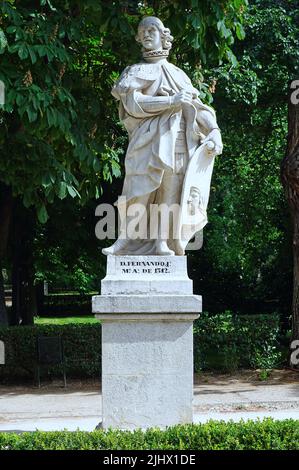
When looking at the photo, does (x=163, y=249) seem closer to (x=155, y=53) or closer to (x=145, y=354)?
(x=145, y=354)

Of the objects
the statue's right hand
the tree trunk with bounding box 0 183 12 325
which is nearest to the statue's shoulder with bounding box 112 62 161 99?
the statue's right hand

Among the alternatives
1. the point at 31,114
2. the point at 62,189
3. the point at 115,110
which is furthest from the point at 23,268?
the point at 31,114

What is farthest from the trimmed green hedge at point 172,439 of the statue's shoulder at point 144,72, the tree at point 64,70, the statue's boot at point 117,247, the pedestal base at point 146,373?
the tree at point 64,70

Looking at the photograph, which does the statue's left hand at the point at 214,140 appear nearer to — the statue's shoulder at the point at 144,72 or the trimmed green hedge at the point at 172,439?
the statue's shoulder at the point at 144,72

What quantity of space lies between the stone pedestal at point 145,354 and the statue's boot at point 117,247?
38 centimetres

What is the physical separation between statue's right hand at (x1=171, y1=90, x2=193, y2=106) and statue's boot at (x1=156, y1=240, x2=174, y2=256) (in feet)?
4.45

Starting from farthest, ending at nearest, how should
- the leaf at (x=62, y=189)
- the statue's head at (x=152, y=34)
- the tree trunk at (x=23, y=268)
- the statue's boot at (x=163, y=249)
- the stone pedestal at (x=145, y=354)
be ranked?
the tree trunk at (x=23, y=268) < the leaf at (x=62, y=189) < the statue's head at (x=152, y=34) < the statue's boot at (x=163, y=249) < the stone pedestal at (x=145, y=354)

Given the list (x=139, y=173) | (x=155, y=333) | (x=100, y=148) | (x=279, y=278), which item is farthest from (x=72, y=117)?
(x=279, y=278)

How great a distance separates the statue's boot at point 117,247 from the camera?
314 inches

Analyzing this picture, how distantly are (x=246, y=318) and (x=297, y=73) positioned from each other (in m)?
5.24

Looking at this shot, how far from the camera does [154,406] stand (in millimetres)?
7633

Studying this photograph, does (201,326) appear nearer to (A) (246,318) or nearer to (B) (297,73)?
(A) (246,318)

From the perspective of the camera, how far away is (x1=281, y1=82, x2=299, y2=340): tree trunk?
15891 mm

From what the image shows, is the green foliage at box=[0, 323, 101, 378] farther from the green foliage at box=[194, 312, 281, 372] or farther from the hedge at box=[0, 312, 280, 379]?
the green foliage at box=[194, 312, 281, 372]
